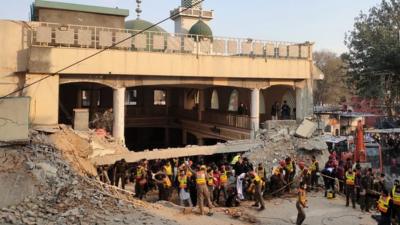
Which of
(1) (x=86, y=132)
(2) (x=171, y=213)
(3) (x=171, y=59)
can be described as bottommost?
(2) (x=171, y=213)

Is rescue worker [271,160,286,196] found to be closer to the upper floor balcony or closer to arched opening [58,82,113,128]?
the upper floor balcony

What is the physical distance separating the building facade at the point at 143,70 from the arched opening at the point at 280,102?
0.07m

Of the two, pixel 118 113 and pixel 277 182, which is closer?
pixel 277 182

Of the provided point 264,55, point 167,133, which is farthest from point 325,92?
point 264,55

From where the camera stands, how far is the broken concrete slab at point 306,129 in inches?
809

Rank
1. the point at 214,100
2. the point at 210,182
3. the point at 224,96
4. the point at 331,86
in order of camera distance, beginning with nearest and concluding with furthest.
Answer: the point at 210,182 < the point at 224,96 < the point at 214,100 < the point at 331,86

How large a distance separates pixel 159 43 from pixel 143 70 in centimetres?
162

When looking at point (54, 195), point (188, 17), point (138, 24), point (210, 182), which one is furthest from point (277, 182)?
point (188, 17)

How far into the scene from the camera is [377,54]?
2983cm

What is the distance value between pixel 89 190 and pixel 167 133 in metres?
22.1

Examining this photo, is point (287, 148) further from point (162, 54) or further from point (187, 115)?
point (187, 115)

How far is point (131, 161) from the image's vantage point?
1706 centimetres

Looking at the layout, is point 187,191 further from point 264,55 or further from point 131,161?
point 264,55

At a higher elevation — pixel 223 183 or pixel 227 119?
pixel 227 119
